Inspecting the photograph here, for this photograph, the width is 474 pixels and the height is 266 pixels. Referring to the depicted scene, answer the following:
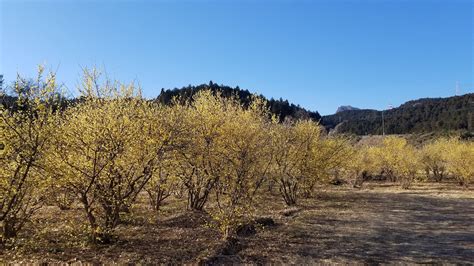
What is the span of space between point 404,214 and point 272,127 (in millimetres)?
8949

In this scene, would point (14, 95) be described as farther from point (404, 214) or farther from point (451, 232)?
point (404, 214)

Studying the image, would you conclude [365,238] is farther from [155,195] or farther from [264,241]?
[155,195]

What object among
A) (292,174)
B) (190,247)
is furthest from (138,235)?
(292,174)

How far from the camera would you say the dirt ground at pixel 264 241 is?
9.72m

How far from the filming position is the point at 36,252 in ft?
31.3

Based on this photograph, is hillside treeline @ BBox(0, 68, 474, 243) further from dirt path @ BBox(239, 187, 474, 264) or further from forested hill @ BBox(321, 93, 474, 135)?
forested hill @ BBox(321, 93, 474, 135)

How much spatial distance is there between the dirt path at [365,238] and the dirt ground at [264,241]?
0.03 metres

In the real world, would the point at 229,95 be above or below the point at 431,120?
below

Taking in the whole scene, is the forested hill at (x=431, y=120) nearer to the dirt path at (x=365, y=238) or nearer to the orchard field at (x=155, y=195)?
Answer: the dirt path at (x=365, y=238)

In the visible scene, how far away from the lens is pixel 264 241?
1207 centimetres

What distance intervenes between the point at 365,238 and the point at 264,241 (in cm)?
378

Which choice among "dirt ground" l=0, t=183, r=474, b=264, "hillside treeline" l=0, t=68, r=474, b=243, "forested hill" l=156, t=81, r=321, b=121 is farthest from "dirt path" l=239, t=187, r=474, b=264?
"forested hill" l=156, t=81, r=321, b=121

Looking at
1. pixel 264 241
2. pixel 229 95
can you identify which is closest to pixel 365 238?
pixel 264 241

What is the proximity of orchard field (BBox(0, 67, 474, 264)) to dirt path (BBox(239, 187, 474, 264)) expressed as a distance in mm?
59
